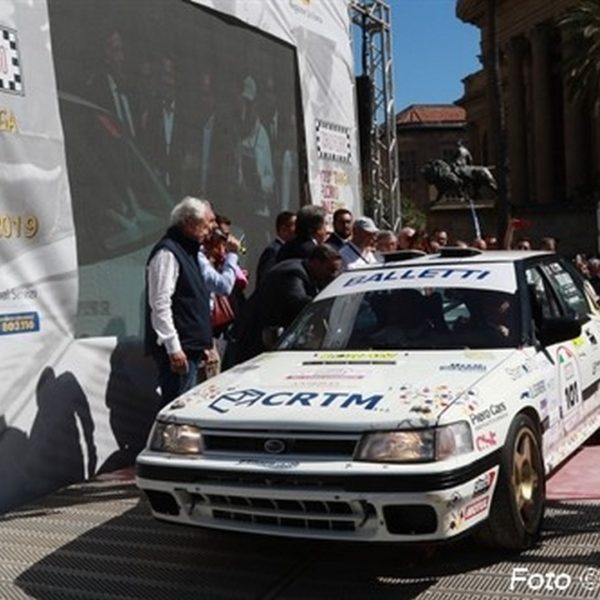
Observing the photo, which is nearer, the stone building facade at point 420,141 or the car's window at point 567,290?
the car's window at point 567,290

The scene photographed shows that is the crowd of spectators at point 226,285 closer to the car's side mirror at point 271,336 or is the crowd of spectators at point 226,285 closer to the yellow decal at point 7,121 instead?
the car's side mirror at point 271,336

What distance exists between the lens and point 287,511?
4.45 m

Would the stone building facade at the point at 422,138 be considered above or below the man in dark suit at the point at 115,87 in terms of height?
above

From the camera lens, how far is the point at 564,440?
5.86 metres

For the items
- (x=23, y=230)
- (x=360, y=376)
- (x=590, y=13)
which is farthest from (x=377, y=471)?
(x=590, y=13)

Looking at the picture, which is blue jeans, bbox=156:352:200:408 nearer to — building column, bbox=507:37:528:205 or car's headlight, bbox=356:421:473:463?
car's headlight, bbox=356:421:473:463

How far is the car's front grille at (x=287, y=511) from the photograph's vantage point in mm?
4340

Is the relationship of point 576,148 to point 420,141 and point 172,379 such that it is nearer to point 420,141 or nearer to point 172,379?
point 172,379

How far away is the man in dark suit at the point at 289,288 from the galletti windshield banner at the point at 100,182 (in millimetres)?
1448

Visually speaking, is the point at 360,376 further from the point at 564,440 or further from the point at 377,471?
the point at 564,440

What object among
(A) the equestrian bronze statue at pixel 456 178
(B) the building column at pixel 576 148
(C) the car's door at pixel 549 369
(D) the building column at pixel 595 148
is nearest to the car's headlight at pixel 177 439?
(C) the car's door at pixel 549 369

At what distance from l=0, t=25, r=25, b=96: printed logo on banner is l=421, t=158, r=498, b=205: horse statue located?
99.6ft

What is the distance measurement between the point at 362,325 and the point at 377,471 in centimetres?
168

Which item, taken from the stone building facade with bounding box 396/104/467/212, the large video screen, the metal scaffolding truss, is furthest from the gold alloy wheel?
the stone building facade with bounding box 396/104/467/212
